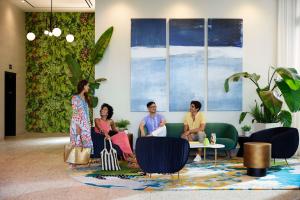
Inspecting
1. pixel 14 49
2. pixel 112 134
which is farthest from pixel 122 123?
pixel 14 49

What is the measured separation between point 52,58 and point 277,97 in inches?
347

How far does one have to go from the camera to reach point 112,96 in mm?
9250

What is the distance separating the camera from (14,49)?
13.4 meters

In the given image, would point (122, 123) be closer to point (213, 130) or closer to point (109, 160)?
point (213, 130)

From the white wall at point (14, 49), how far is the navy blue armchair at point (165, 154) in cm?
781

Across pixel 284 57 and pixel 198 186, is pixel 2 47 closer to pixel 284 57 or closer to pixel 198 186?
pixel 284 57

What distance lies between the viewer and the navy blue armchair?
5.70m

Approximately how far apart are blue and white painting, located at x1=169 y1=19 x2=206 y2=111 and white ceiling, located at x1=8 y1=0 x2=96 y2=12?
4.46m

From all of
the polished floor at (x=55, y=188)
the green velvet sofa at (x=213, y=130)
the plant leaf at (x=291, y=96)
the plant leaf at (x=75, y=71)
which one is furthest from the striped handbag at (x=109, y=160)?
the plant leaf at (x=291, y=96)

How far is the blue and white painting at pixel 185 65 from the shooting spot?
30.1 ft

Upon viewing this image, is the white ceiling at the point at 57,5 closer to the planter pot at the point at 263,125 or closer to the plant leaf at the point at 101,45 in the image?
the plant leaf at the point at 101,45

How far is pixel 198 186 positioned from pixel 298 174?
192 centimetres

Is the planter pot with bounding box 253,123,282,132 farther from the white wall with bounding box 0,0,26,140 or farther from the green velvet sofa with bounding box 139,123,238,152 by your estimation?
the white wall with bounding box 0,0,26,140

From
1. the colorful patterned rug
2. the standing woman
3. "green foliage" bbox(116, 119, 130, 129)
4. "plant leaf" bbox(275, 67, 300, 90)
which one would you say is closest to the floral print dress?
the standing woman
